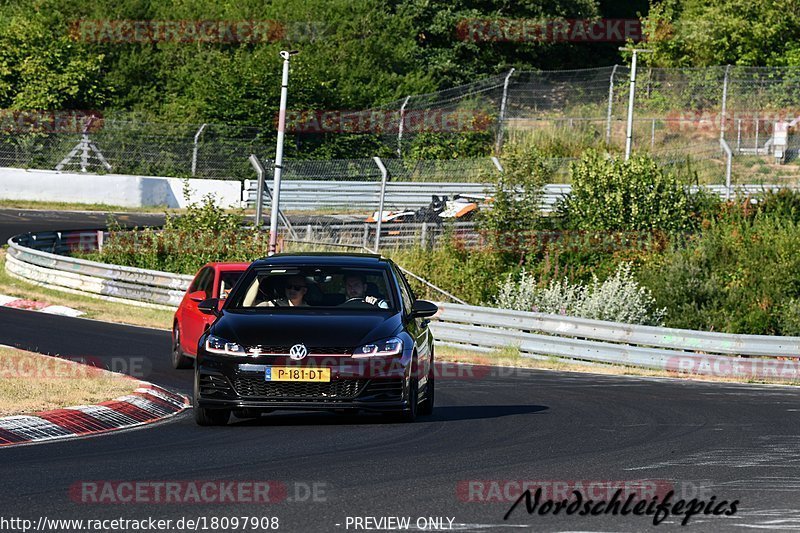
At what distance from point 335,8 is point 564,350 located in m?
42.3

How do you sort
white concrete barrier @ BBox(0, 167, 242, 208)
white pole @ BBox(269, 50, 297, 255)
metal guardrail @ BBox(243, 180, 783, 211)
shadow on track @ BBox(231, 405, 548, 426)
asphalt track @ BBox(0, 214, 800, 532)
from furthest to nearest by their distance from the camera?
1. white concrete barrier @ BBox(0, 167, 242, 208)
2. metal guardrail @ BBox(243, 180, 783, 211)
3. white pole @ BBox(269, 50, 297, 255)
4. shadow on track @ BBox(231, 405, 548, 426)
5. asphalt track @ BBox(0, 214, 800, 532)

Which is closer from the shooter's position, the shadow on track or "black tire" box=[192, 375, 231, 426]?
"black tire" box=[192, 375, 231, 426]

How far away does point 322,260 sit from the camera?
12.7 meters

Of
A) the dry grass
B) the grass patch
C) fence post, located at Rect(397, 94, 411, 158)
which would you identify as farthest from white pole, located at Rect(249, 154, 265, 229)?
fence post, located at Rect(397, 94, 411, 158)

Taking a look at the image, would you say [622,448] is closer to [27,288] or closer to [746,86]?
[27,288]

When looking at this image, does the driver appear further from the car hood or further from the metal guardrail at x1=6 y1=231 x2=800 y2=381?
the metal guardrail at x1=6 y1=231 x2=800 y2=381

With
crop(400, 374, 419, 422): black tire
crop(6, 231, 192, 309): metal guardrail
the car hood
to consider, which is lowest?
crop(6, 231, 192, 309): metal guardrail

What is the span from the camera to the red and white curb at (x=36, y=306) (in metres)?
26.4

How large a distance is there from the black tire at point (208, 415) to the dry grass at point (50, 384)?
1.24 meters

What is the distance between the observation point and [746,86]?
46.0 m

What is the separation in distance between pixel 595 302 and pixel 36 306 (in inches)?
429

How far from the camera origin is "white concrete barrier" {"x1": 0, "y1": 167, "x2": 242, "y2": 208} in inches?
1774

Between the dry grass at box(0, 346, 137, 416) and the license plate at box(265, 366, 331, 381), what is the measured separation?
2.05 metres

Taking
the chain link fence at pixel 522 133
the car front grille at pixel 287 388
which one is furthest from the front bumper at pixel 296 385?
the chain link fence at pixel 522 133
